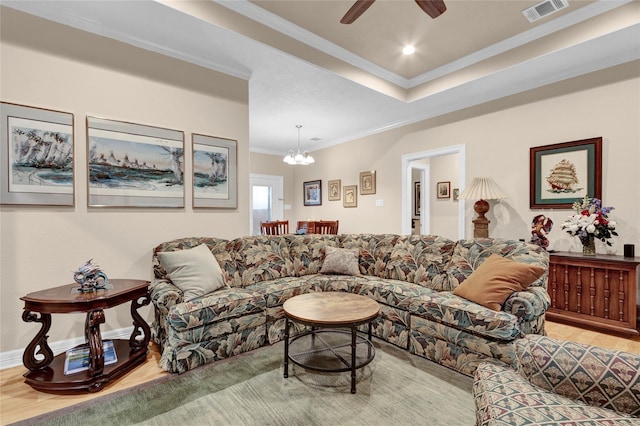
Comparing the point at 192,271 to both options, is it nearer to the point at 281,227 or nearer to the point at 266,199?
the point at 281,227

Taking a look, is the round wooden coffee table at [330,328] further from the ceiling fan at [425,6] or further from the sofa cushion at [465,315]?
the ceiling fan at [425,6]

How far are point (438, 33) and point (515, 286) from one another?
2650mm

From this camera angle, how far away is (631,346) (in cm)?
263

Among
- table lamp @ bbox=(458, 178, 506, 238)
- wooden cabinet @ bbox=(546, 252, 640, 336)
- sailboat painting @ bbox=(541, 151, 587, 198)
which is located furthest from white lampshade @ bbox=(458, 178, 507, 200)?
wooden cabinet @ bbox=(546, 252, 640, 336)

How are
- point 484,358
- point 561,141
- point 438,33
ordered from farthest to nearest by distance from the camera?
1. point 561,141
2. point 438,33
3. point 484,358

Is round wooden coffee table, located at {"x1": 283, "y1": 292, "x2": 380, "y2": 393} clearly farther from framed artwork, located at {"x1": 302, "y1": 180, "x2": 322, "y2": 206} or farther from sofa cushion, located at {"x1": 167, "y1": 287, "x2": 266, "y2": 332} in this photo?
framed artwork, located at {"x1": 302, "y1": 180, "x2": 322, "y2": 206}

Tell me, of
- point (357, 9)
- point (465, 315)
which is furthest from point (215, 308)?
point (357, 9)

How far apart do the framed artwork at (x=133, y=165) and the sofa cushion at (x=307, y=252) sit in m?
1.35

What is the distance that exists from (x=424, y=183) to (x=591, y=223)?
3.17 m

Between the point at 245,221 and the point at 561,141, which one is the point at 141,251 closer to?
the point at 245,221

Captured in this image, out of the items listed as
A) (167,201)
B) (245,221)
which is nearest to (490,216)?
(245,221)

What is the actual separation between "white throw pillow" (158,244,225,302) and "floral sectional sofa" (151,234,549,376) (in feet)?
0.15

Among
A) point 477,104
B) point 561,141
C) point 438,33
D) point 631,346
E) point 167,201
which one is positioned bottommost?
point 631,346

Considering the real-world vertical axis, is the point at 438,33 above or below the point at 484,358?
above
